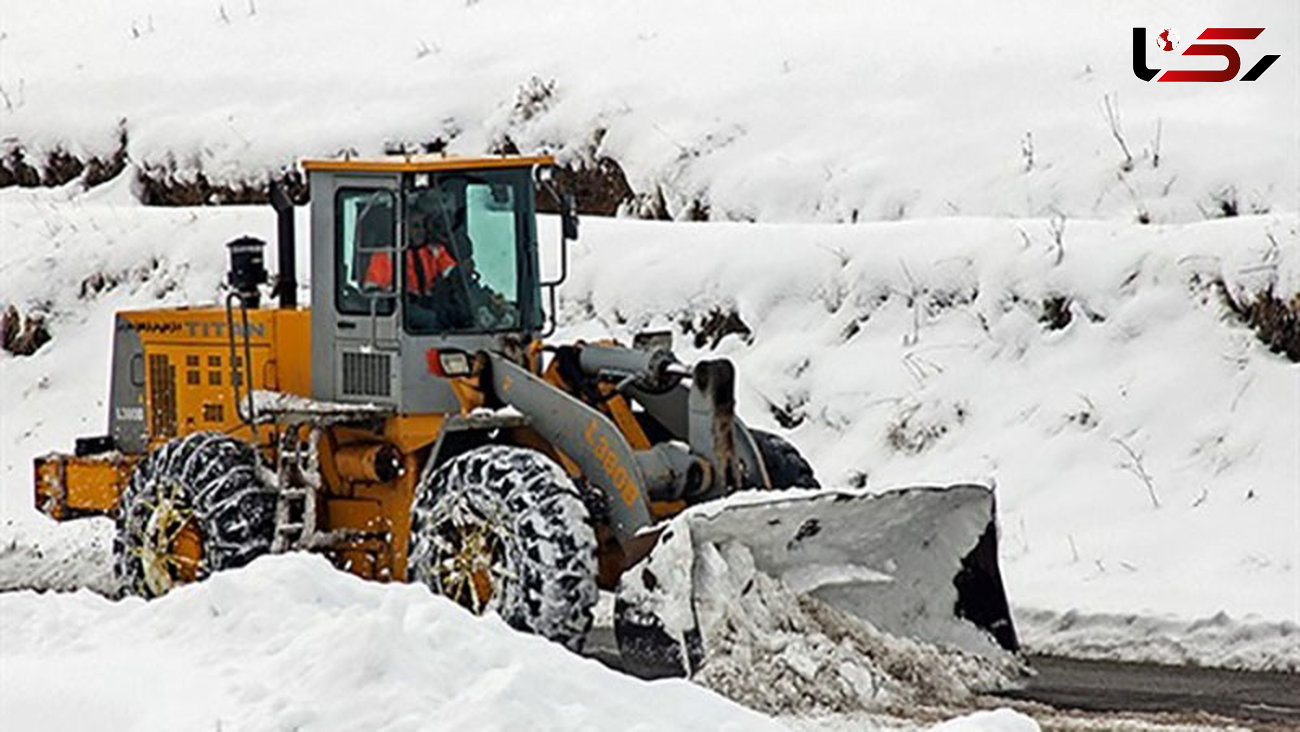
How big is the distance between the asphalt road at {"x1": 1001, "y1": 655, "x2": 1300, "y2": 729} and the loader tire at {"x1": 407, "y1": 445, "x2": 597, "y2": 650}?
80.1 inches

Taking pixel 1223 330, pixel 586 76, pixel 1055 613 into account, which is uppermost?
pixel 586 76

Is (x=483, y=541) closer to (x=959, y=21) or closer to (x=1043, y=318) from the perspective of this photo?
(x=1043, y=318)

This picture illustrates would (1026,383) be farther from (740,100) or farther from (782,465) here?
(740,100)

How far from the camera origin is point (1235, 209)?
19.0m

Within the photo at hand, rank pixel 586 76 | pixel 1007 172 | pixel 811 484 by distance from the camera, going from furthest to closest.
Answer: pixel 586 76
pixel 1007 172
pixel 811 484

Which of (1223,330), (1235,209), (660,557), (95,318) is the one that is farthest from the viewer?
(95,318)

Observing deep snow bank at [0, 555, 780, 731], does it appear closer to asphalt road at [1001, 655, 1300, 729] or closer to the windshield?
asphalt road at [1001, 655, 1300, 729]

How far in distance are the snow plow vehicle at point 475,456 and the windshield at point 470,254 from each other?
11 mm

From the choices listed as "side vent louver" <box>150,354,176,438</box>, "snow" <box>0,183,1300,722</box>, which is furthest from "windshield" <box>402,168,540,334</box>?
"snow" <box>0,183,1300,722</box>

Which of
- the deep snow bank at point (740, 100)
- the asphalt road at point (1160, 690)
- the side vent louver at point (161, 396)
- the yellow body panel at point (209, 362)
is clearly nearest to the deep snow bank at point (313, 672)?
the asphalt road at point (1160, 690)

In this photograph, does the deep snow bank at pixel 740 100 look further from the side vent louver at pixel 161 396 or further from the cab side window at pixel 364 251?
the cab side window at pixel 364 251

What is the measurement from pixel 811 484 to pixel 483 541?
2.07 meters

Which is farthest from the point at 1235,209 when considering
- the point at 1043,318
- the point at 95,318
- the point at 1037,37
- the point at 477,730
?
the point at 477,730

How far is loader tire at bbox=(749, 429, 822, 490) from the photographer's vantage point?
1397cm
